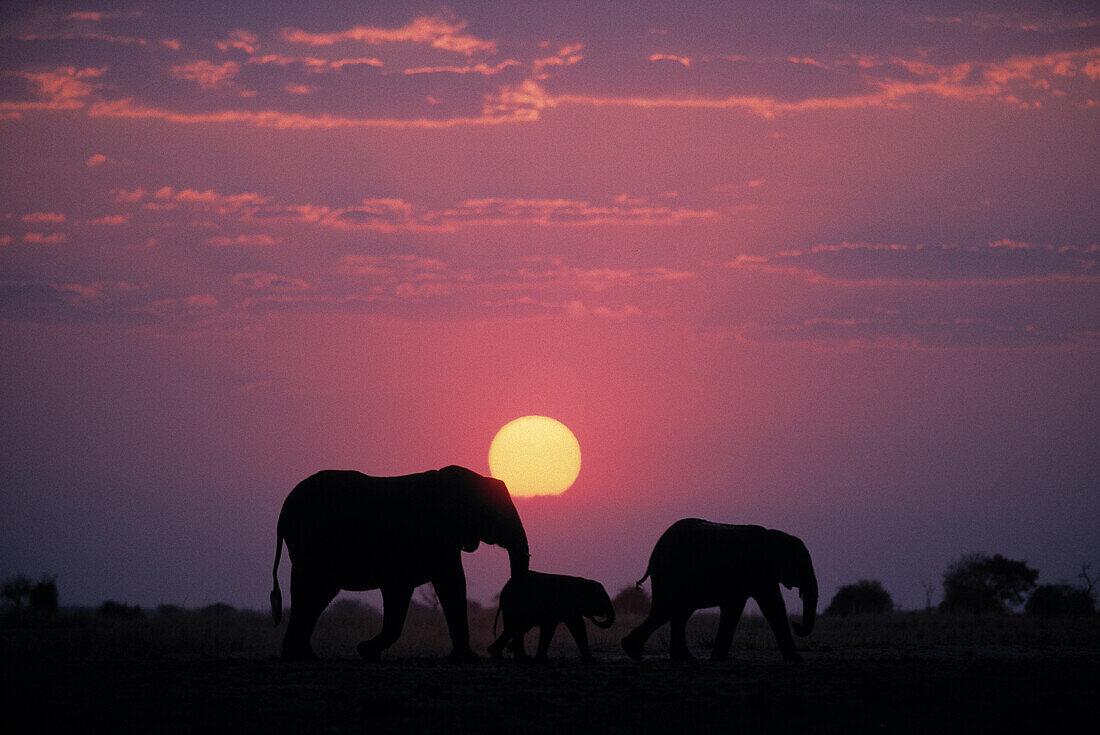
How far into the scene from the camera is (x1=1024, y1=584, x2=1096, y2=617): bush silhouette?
46438mm

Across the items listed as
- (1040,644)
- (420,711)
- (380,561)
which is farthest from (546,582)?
(1040,644)

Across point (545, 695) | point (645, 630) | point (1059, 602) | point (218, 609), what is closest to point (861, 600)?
point (1059, 602)

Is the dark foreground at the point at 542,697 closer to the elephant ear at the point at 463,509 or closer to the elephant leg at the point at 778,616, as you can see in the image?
the elephant leg at the point at 778,616

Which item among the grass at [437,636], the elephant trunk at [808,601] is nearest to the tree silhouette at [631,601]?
the grass at [437,636]

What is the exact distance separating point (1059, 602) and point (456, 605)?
33.0m

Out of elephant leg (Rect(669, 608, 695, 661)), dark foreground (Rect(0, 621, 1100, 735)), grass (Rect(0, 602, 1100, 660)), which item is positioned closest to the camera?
dark foreground (Rect(0, 621, 1100, 735))

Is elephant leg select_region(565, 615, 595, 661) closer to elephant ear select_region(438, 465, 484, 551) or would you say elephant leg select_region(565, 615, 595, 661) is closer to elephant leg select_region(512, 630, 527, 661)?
elephant leg select_region(512, 630, 527, 661)

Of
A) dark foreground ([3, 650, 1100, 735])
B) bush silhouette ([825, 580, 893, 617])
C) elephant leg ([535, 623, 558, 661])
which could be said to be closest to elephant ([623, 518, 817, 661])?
elephant leg ([535, 623, 558, 661])

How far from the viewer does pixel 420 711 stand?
1374 centimetres

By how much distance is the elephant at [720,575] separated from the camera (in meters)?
21.8

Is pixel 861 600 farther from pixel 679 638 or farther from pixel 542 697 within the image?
pixel 542 697

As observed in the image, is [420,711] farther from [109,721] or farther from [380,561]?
[380,561]

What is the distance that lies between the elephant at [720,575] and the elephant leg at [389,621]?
408cm

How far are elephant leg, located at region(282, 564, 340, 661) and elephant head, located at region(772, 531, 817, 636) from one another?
7.70 m
